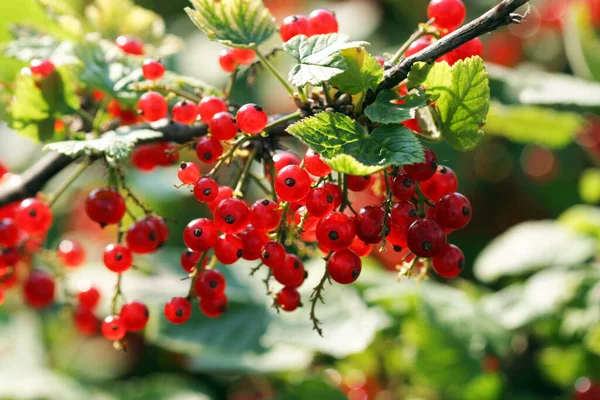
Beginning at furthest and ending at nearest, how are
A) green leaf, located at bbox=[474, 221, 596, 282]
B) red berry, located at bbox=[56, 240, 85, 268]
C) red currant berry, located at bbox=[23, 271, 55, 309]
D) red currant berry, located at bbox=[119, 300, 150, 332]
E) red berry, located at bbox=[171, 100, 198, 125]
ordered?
green leaf, located at bbox=[474, 221, 596, 282], red berry, located at bbox=[56, 240, 85, 268], red currant berry, located at bbox=[23, 271, 55, 309], red currant berry, located at bbox=[119, 300, 150, 332], red berry, located at bbox=[171, 100, 198, 125]

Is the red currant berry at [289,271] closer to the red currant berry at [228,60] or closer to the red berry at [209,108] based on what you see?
the red berry at [209,108]

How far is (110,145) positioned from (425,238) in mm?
643

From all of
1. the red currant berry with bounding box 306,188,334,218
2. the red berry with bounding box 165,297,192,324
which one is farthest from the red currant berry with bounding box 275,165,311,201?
the red berry with bounding box 165,297,192,324

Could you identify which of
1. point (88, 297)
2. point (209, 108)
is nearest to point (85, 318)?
point (88, 297)

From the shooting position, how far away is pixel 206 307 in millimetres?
1370

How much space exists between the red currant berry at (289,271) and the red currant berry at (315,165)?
18 cm

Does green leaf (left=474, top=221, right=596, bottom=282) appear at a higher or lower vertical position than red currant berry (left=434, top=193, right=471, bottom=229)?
lower

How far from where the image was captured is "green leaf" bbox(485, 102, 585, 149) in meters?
2.66

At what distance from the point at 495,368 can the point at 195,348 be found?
4.25 ft

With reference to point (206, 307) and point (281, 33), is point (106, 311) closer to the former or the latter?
point (206, 307)

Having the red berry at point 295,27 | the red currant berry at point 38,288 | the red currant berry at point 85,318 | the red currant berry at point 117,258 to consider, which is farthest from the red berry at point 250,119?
the red currant berry at point 85,318

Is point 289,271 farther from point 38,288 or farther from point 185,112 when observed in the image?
point 38,288

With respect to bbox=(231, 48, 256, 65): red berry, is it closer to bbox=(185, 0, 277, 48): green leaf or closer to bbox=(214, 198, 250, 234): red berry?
bbox=(185, 0, 277, 48): green leaf

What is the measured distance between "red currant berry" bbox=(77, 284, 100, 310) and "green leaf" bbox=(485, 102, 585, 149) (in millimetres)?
1657
